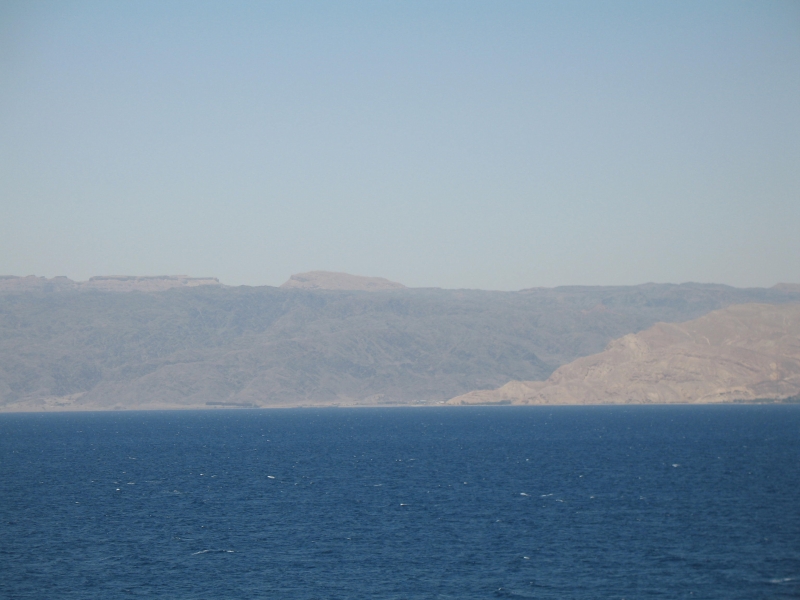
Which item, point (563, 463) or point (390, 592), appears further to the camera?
point (563, 463)

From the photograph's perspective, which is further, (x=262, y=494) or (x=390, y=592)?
(x=262, y=494)

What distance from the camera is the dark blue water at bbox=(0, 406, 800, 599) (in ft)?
180

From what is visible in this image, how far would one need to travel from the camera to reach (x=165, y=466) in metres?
120

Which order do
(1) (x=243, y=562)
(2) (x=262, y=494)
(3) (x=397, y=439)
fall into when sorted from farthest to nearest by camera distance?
(3) (x=397, y=439) < (2) (x=262, y=494) < (1) (x=243, y=562)

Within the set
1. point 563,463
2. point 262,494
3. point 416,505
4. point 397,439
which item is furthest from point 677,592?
point 397,439

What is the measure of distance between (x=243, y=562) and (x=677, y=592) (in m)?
27.4

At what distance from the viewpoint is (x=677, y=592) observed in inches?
2032

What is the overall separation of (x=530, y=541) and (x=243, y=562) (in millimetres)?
19834

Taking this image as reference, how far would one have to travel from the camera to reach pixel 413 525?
7169 cm

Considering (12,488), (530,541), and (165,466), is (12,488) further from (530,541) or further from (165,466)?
(530,541)

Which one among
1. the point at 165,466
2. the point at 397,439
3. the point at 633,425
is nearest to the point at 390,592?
the point at 165,466

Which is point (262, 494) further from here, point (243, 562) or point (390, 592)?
point (390, 592)

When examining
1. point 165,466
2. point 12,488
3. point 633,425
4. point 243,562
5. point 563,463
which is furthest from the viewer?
point 633,425

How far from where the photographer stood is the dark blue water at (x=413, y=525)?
54969mm
